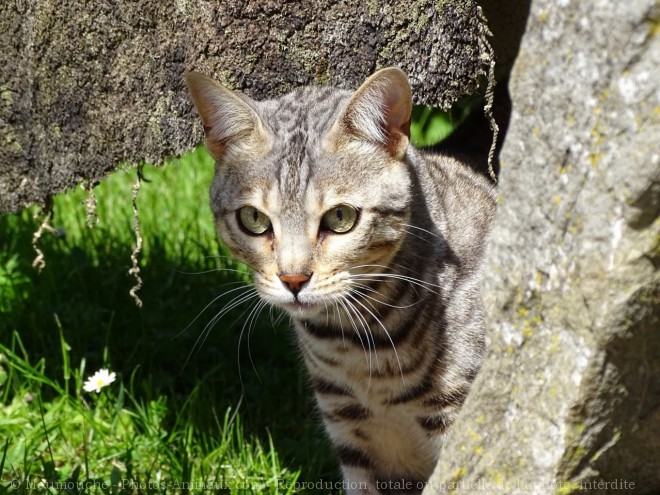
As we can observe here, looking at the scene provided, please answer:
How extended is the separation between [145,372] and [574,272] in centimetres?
250

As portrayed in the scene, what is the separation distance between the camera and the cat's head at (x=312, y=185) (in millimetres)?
2539

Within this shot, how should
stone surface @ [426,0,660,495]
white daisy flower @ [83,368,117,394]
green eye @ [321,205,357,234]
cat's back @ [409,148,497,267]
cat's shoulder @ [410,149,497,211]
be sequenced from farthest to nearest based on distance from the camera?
white daisy flower @ [83,368,117,394]
cat's shoulder @ [410,149,497,211]
cat's back @ [409,148,497,267]
green eye @ [321,205,357,234]
stone surface @ [426,0,660,495]

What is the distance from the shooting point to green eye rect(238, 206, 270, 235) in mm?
2660

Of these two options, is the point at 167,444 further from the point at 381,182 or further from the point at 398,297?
the point at 381,182

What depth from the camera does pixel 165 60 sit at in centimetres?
274

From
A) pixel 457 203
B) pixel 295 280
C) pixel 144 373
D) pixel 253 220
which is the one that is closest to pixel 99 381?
pixel 144 373

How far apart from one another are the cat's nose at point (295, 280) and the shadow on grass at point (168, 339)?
3.14ft

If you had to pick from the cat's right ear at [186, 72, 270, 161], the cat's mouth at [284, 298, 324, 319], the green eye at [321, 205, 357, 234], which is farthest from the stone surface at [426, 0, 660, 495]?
the cat's right ear at [186, 72, 270, 161]

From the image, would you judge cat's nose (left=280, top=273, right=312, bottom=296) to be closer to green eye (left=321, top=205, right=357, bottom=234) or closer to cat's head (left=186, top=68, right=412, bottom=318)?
cat's head (left=186, top=68, right=412, bottom=318)

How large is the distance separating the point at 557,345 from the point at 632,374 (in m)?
0.16

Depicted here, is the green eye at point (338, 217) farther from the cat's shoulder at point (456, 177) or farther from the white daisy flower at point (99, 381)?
the white daisy flower at point (99, 381)

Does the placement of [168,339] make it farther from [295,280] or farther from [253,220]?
[295,280]

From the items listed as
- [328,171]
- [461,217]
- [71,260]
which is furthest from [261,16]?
[71,260]

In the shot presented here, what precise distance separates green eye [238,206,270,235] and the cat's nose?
20cm
